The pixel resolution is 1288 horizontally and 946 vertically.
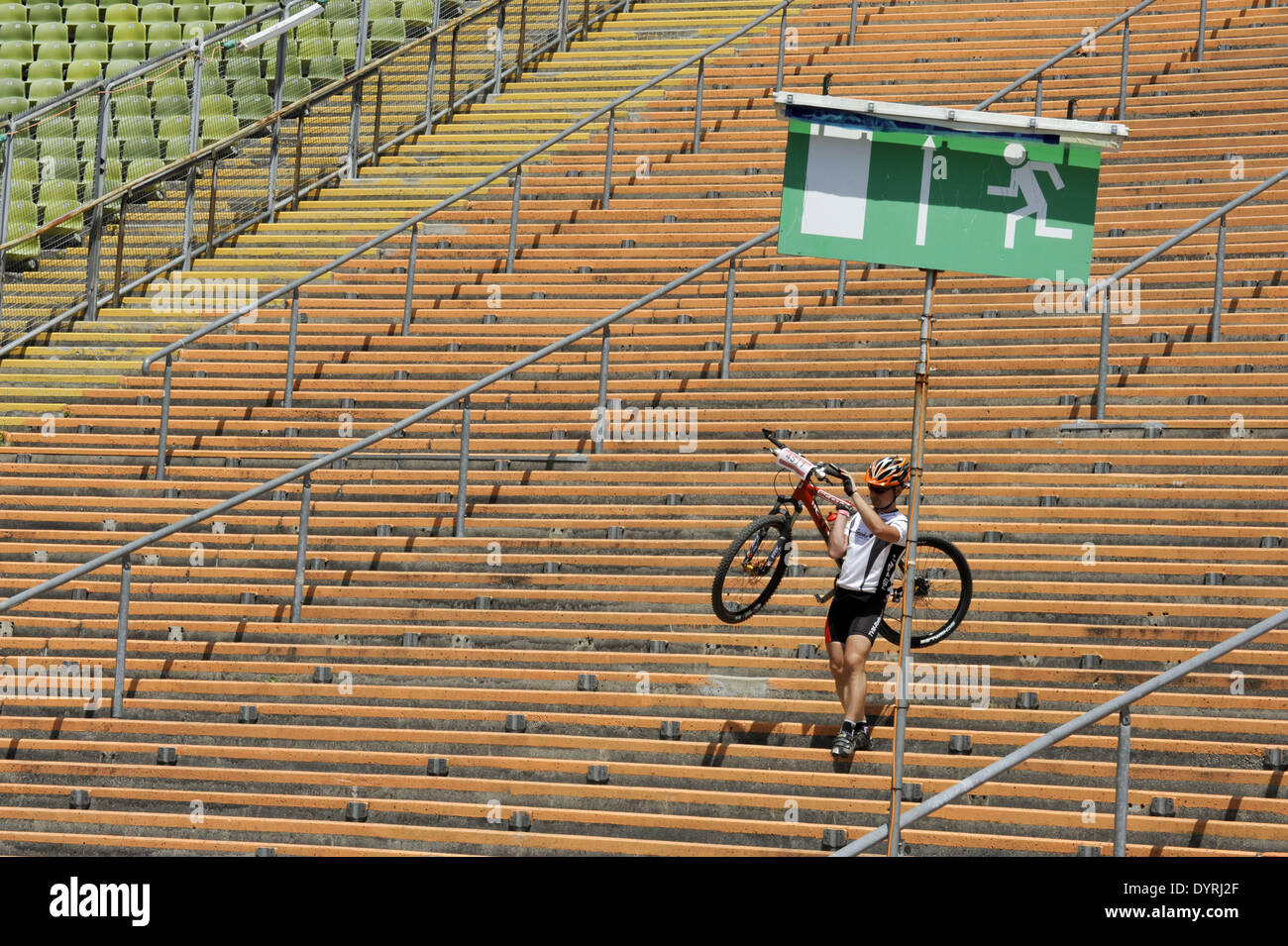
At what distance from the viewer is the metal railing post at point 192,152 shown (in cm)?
1916

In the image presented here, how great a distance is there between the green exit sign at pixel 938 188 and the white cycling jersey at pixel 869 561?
2446 millimetres

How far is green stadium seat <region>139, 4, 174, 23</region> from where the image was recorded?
2488 cm

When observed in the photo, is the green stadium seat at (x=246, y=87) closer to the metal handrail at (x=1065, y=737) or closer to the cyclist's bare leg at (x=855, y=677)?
the cyclist's bare leg at (x=855, y=677)

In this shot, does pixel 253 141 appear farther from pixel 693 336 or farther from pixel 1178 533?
pixel 1178 533

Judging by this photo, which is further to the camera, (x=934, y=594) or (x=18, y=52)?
(x=18, y=52)

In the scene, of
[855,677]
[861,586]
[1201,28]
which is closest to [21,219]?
[1201,28]

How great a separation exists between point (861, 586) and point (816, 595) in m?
0.99

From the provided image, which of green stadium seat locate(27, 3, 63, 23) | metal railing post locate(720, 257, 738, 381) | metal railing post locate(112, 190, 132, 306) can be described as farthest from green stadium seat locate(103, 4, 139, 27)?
metal railing post locate(720, 257, 738, 381)

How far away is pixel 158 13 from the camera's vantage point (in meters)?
24.9

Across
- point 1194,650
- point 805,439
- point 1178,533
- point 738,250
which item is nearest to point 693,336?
point 738,250

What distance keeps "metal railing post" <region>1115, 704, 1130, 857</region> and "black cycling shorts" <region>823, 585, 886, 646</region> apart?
5.87 ft

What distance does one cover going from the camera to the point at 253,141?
65.0 ft

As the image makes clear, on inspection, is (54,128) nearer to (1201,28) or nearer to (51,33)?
(51,33)

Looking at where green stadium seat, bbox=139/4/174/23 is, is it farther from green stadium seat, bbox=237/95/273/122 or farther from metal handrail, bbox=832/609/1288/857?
metal handrail, bbox=832/609/1288/857
